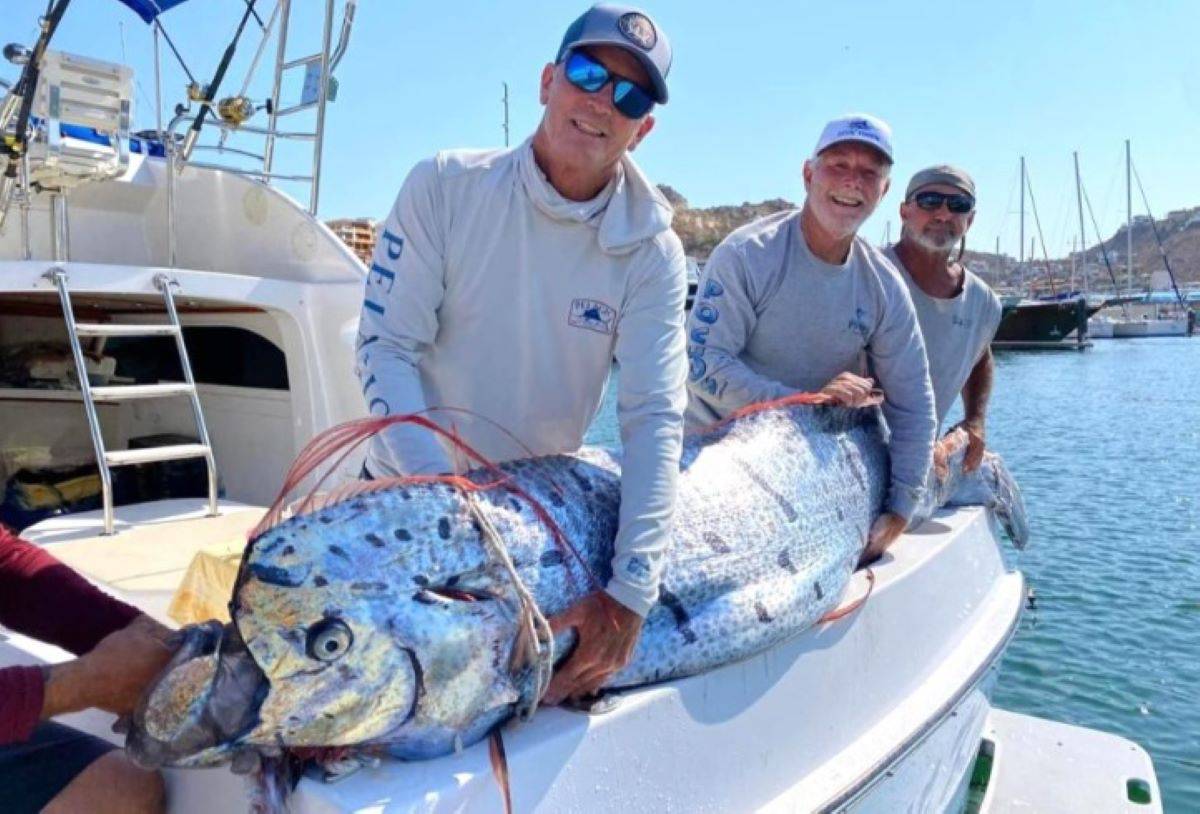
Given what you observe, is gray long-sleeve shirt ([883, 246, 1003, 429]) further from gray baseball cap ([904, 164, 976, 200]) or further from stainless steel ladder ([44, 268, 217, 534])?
stainless steel ladder ([44, 268, 217, 534])

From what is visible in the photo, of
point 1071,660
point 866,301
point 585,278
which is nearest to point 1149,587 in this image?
point 1071,660

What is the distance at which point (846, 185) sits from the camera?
10.8ft

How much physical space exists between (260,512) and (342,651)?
10.7ft

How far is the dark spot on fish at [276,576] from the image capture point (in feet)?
5.34

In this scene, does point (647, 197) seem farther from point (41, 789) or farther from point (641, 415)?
point (41, 789)

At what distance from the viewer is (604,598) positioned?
2.02 metres

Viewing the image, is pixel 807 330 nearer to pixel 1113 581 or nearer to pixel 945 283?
pixel 945 283

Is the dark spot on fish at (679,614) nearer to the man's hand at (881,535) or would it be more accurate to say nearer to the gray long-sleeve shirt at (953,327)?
the man's hand at (881,535)

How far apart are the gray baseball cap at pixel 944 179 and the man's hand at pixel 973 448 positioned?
103 cm

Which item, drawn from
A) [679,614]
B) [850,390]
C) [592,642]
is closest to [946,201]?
[850,390]

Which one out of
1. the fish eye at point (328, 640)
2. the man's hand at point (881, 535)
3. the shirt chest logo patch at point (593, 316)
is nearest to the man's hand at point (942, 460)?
the man's hand at point (881, 535)

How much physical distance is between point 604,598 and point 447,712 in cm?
42

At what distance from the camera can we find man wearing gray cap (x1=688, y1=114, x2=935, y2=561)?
3.29 meters

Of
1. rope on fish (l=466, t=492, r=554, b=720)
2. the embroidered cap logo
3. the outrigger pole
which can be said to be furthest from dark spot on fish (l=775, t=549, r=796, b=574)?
the outrigger pole
